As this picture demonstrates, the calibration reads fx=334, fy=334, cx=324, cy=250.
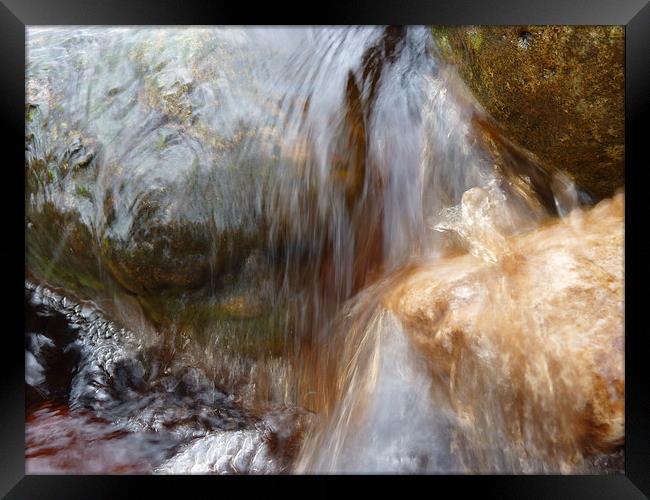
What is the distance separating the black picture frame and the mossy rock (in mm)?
62

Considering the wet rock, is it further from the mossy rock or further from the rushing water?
the mossy rock

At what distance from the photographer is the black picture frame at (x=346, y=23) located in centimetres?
172

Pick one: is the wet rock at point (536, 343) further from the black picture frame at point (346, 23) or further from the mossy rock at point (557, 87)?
the mossy rock at point (557, 87)

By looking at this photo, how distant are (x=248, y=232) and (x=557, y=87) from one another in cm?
191

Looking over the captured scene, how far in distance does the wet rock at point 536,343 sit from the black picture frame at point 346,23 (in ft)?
0.26

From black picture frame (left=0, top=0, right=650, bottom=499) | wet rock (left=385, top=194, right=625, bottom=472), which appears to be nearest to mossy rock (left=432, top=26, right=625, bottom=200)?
black picture frame (left=0, top=0, right=650, bottom=499)

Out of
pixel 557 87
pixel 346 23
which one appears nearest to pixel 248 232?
pixel 346 23

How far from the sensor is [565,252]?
1816 mm

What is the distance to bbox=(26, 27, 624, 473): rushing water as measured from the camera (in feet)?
6.29

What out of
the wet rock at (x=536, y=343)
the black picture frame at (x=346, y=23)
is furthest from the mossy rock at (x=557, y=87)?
the wet rock at (x=536, y=343)

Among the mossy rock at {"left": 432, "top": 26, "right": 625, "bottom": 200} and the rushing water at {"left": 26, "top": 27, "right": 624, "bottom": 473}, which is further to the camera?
the rushing water at {"left": 26, "top": 27, "right": 624, "bottom": 473}

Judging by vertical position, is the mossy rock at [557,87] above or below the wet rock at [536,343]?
above

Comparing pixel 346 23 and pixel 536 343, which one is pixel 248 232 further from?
pixel 536 343

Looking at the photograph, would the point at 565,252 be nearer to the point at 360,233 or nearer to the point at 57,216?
the point at 360,233
